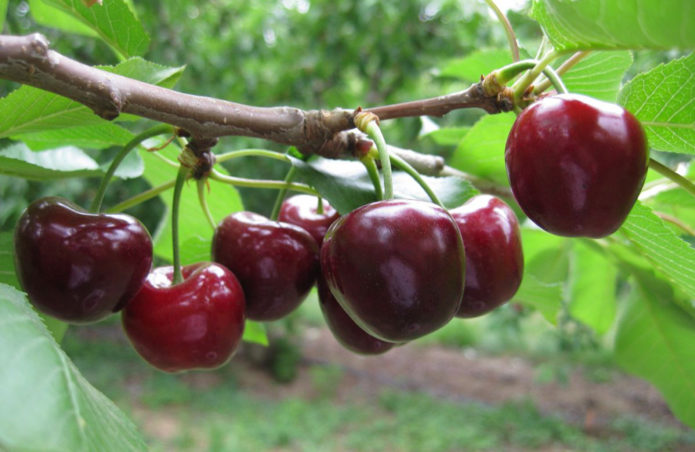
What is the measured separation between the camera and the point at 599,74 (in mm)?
834

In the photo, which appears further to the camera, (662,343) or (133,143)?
(662,343)

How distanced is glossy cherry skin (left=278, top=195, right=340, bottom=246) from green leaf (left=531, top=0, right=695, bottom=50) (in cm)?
41

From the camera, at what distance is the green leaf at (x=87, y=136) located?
0.78 m

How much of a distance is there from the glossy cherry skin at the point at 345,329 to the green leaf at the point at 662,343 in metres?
0.53

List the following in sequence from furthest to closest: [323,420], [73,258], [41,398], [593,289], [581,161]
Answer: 1. [323,420]
2. [593,289]
3. [73,258]
4. [581,161]
5. [41,398]

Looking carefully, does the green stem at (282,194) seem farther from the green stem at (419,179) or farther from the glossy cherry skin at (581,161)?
the glossy cherry skin at (581,161)

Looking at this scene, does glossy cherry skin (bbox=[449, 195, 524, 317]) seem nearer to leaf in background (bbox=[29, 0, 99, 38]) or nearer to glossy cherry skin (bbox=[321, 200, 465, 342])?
glossy cherry skin (bbox=[321, 200, 465, 342])

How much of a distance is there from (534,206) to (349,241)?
0.57ft

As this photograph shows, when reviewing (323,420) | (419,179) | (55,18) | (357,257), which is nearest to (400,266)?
(357,257)

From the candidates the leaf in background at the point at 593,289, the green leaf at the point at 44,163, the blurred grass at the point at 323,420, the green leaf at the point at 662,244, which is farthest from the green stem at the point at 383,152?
the blurred grass at the point at 323,420

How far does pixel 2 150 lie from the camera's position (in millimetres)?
824

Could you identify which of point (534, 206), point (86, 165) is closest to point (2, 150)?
point (86, 165)

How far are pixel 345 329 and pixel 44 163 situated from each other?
0.57 meters

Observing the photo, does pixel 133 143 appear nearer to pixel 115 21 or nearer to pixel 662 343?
pixel 115 21
